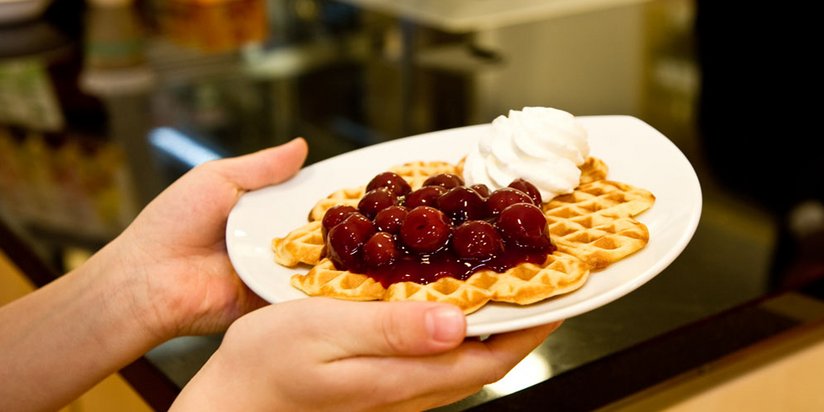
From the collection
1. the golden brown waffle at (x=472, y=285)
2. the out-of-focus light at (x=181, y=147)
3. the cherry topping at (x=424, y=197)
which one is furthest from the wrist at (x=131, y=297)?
the out-of-focus light at (x=181, y=147)

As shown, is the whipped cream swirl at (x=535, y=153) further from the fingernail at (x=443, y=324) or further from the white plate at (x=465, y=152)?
the fingernail at (x=443, y=324)

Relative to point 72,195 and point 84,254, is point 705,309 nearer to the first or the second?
point 84,254

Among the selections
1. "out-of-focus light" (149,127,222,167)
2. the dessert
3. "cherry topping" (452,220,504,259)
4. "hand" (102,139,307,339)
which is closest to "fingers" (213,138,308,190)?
"hand" (102,139,307,339)

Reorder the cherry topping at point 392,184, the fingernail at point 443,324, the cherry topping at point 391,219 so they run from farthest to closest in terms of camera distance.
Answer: the cherry topping at point 392,184 → the cherry topping at point 391,219 → the fingernail at point 443,324

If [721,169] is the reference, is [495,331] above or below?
above

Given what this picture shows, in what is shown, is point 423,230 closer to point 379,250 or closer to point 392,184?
point 379,250

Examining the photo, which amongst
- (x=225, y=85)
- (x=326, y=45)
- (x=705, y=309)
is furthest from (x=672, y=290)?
(x=326, y=45)

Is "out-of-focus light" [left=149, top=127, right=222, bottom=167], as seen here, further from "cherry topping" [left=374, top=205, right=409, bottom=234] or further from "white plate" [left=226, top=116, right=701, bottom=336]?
"cherry topping" [left=374, top=205, right=409, bottom=234]
